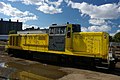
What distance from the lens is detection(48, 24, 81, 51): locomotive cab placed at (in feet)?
50.6

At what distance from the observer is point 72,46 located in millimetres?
15383

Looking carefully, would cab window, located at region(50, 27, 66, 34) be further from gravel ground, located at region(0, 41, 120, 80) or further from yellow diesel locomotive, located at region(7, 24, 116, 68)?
gravel ground, located at region(0, 41, 120, 80)

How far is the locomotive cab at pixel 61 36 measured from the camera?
1541 cm

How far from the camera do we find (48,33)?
17203 millimetres

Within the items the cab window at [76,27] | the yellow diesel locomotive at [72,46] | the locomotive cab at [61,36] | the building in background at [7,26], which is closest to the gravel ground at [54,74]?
the yellow diesel locomotive at [72,46]

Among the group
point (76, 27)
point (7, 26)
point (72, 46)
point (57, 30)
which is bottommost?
point (72, 46)

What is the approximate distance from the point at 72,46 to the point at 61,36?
128cm

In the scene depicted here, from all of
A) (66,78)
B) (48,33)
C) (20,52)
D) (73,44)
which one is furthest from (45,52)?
(66,78)

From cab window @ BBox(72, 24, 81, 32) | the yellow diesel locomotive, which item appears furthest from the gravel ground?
cab window @ BBox(72, 24, 81, 32)

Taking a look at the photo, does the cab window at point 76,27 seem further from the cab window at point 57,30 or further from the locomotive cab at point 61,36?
the cab window at point 57,30

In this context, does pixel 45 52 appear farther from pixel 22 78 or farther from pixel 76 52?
pixel 22 78

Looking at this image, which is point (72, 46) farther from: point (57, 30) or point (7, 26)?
point (7, 26)

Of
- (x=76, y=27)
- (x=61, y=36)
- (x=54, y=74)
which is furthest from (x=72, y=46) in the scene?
(x=54, y=74)

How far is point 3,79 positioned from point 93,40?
24.3 ft
